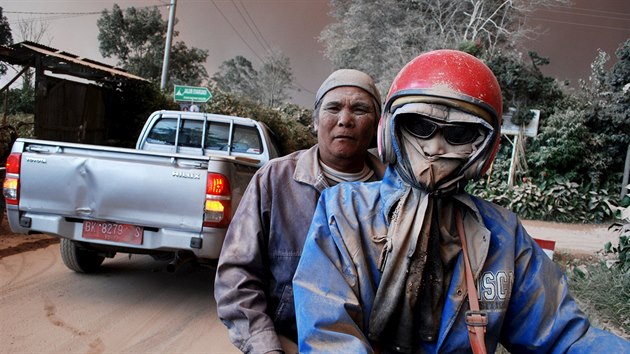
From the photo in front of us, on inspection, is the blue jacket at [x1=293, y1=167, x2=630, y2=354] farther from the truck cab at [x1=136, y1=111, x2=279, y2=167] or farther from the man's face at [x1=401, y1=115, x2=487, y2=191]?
the truck cab at [x1=136, y1=111, x2=279, y2=167]

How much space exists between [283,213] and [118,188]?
2864 mm

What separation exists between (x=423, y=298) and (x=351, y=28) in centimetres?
2470

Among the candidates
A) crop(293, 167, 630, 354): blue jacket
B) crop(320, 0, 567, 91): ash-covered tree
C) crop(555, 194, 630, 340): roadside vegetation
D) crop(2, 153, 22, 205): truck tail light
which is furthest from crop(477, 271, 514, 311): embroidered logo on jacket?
crop(320, 0, 567, 91): ash-covered tree

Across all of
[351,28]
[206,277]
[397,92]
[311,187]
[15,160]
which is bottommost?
[206,277]

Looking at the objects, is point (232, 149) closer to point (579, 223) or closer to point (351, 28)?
point (579, 223)

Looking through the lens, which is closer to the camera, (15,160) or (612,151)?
(15,160)

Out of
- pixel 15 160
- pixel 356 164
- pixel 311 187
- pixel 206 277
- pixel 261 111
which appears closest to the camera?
pixel 311 187

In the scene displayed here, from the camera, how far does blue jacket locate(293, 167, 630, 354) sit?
1193 mm

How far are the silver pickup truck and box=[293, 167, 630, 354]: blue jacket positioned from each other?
3.07 m

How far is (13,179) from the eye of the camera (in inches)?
176

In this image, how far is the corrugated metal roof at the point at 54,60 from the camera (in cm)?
1070

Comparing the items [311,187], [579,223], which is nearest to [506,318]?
[311,187]

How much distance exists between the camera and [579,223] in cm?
1305

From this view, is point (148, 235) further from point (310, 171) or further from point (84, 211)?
point (310, 171)
